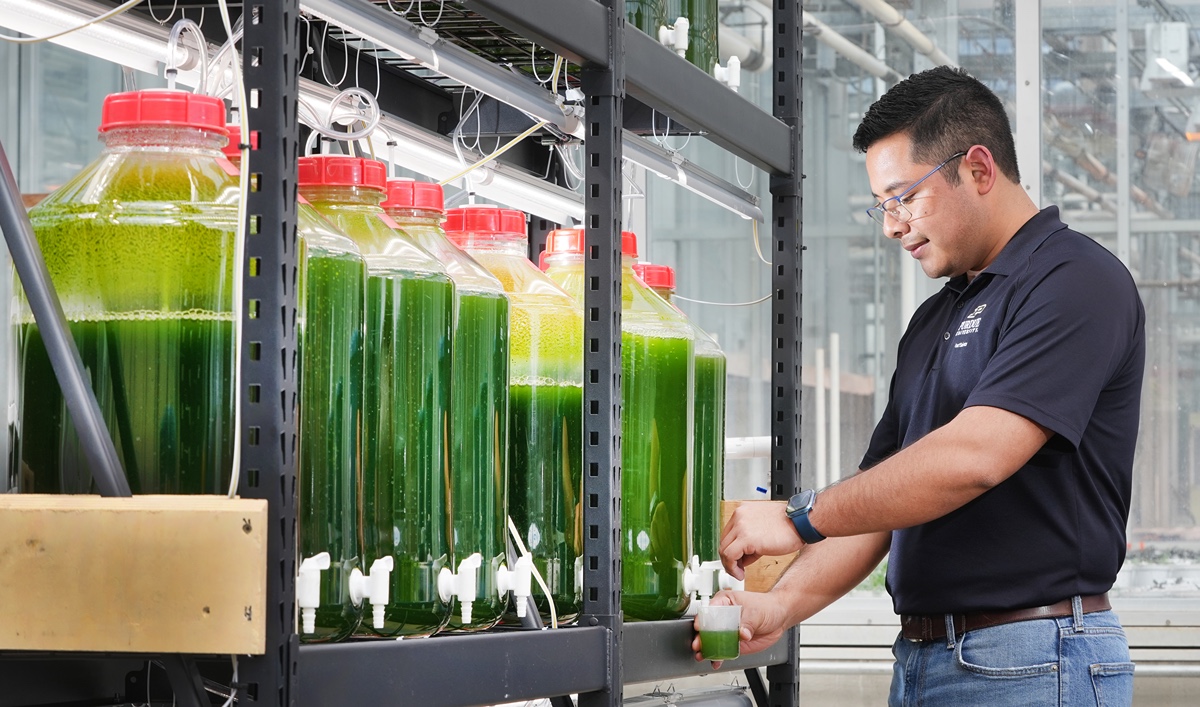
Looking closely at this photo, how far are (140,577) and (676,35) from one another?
3.89 feet

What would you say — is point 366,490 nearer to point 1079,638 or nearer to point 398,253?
point 398,253

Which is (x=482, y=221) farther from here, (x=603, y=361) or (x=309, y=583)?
(x=309, y=583)

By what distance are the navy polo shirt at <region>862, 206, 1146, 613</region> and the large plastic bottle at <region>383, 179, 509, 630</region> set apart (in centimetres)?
73

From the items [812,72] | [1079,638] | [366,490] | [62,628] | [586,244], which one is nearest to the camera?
[62,628]

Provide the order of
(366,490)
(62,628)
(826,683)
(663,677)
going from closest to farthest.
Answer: (62,628) < (366,490) < (663,677) < (826,683)

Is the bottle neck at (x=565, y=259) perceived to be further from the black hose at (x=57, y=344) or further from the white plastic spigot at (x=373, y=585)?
the black hose at (x=57, y=344)

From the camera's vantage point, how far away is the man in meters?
1.80

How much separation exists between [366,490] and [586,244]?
0.47m

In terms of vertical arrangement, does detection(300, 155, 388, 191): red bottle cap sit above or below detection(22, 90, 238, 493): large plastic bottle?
above

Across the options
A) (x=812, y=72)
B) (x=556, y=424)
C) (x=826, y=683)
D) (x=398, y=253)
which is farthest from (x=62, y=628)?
(x=812, y=72)

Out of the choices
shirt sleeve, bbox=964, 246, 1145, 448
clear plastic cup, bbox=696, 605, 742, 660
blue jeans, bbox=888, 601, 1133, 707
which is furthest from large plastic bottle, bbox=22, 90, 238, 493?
blue jeans, bbox=888, 601, 1133, 707

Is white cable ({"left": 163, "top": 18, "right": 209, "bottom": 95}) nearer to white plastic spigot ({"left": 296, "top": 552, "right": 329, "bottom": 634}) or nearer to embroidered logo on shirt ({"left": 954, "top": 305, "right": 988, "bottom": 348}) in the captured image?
white plastic spigot ({"left": 296, "top": 552, "right": 329, "bottom": 634})

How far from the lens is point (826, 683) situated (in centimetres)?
401

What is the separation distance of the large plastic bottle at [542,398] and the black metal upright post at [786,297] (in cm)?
55
